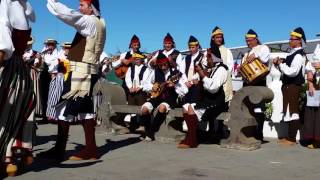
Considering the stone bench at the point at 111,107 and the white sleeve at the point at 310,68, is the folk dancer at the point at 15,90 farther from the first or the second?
the white sleeve at the point at 310,68

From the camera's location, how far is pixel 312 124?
7.09 m

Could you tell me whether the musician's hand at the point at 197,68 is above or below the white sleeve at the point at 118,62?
below

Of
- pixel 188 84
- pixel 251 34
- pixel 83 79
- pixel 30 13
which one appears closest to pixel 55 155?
pixel 83 79

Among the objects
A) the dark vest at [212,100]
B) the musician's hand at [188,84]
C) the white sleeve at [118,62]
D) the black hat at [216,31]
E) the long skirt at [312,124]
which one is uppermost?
the black hat at [216,31]

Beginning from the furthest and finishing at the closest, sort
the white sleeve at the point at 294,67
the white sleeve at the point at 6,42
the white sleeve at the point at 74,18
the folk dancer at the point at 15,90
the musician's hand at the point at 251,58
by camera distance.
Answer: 1. the white sleeve at the point at 294,67
2. the musician's hand at the point at 251,58
3. the white sleeve at the point at 74,18
4. the folk dancer at the point at 15,90
5. the white sleeve at the point at 6,42

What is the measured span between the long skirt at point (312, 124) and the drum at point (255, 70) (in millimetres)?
930

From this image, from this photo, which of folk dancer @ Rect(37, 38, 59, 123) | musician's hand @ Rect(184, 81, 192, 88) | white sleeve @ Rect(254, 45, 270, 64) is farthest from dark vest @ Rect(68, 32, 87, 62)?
folk dancer @ Rect(37, 38, 59, 123)

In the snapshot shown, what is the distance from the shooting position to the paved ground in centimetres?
489

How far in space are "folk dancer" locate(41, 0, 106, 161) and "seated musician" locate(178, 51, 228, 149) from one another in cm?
160

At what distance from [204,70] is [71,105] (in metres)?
2.13

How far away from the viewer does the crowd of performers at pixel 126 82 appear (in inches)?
185

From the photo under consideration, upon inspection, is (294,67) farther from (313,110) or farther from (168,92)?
(168,92)

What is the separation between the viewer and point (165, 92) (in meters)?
7.58

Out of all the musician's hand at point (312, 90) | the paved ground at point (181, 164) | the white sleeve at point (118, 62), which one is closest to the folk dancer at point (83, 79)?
the paved ground at point (181, 164)
